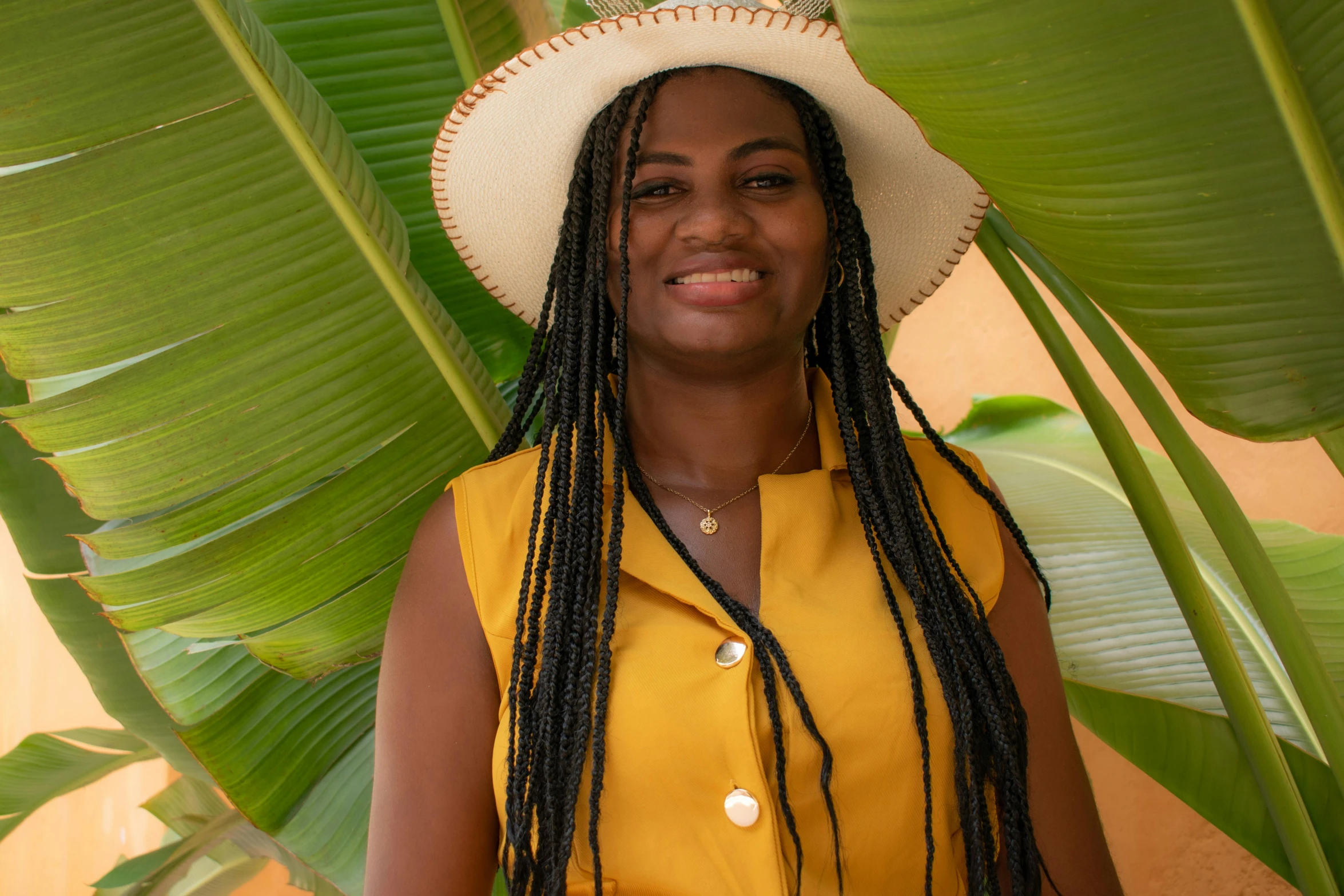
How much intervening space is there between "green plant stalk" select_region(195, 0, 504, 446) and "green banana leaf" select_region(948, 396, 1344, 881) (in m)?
0.86

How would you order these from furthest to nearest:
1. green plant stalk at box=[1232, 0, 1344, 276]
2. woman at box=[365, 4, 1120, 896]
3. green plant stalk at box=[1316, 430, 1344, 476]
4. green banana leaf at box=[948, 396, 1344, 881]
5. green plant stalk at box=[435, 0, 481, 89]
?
green plant stalk at box=[435, 0, 481, 89] → green banana leaf at box=[948, 396, 1344, 881] → woman at box=[365, 4, 1120, 896] → green plant stalk at box=[1316, 430, 1344, 476] → green plant stalk at box=[1232, 0, 1344, 276]

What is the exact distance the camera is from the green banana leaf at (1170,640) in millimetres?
1276

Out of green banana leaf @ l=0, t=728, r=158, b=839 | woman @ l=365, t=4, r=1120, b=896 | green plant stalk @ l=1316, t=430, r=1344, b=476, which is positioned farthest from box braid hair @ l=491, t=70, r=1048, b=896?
green banana leaf @ l=0, t=728, r=158, b=839

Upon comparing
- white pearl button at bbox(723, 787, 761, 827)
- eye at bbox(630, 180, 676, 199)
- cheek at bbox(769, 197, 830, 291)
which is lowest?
white pearl button at bbox(723, 787, 761, 827)

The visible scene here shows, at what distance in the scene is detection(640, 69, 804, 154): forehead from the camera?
3.98ft

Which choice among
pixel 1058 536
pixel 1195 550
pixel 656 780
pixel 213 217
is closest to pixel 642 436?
pixel 656 780

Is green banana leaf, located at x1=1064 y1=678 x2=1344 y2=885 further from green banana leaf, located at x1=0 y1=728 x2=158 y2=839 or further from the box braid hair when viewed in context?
green banana leaf, located at x1=0 y1=728 x2=158 y2=839

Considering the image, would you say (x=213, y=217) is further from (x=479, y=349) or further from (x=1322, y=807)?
(x=1322, y=807)

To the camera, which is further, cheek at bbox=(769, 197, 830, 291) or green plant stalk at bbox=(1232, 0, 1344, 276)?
cheek at bbox=(769, 197, 830, 291)

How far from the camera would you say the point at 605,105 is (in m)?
1.30

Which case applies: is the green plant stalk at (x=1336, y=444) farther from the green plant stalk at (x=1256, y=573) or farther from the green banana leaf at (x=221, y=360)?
the green banana leaf at (x=221, y=360)

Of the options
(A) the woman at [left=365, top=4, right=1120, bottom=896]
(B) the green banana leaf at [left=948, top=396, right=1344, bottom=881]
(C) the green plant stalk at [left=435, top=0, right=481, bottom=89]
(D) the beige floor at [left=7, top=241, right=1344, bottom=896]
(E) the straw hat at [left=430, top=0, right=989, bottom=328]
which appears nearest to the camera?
(A) the woman at [left=365, top=4, right=1120, bottom=896]

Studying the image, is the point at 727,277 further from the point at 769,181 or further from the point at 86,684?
the point at 86,684

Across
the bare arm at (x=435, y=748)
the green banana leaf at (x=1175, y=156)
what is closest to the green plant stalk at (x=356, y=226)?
the bare arm at (x=435, y=748)
